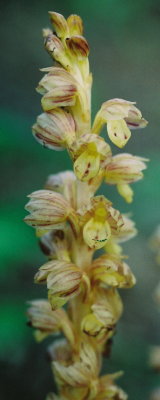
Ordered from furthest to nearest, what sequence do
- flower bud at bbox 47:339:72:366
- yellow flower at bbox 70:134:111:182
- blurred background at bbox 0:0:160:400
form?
blurred background at bbox 0:0:160:400, flower bud at bbox 47:339:72:366, yellow flower at bbox 70:134:111:182

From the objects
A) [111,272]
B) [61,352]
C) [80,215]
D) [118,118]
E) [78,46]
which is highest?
[78,46]

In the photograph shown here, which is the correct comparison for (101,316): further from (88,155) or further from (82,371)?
(88,155)

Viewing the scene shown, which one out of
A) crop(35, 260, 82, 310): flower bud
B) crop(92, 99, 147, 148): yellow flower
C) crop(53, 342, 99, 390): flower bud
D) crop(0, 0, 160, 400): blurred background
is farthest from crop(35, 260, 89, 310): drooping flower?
crop(0, 0, 160, 400): blurred background

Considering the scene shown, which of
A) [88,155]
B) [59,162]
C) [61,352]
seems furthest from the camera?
[59,162]

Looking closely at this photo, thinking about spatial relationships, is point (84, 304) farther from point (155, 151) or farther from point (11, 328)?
point (155, 151)

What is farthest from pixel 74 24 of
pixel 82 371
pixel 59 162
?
pixel 59 162

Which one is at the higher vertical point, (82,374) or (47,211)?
(47,211)

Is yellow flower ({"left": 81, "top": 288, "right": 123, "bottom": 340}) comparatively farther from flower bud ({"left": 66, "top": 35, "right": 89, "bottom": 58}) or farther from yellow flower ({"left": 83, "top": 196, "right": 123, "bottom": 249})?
flower bud ({"left": 66, "top": 35, "right": 89, "bottom": 58})
